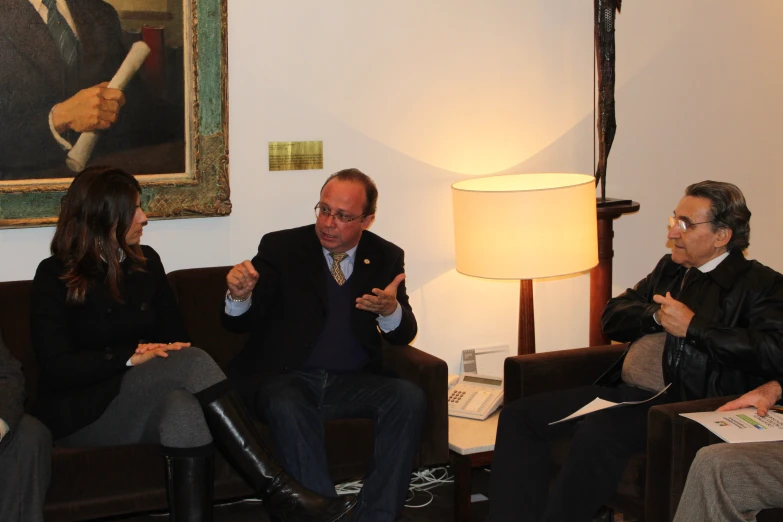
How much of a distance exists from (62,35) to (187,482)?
176cm

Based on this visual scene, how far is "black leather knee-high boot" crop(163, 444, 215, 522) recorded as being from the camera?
3.03 metres

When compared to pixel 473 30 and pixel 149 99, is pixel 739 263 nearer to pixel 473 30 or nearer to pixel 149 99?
pixel 473 30

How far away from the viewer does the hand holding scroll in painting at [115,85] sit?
144 inches

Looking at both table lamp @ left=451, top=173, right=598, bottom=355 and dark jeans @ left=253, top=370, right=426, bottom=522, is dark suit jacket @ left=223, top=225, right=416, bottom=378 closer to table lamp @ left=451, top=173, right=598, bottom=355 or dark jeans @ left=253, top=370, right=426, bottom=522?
dark jeans @ left=253, top=370, right=426, bottom=522

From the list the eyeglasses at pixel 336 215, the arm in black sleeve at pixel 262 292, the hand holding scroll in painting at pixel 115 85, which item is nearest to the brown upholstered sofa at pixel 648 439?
the eyeglasses at pixel 336 215

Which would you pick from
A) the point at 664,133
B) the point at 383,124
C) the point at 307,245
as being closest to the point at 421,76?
the point at 383,124

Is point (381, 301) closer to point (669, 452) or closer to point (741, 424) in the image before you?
point (669, 452)

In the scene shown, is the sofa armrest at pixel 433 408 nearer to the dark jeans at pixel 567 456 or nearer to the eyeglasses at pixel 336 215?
the dark jeans at pixel 567 456

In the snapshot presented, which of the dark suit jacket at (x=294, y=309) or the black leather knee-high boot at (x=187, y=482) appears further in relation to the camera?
the dark suit jacket at (x=294, y=309)

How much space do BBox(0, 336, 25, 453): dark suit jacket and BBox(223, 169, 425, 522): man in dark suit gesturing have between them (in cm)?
76

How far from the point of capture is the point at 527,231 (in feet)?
12.7

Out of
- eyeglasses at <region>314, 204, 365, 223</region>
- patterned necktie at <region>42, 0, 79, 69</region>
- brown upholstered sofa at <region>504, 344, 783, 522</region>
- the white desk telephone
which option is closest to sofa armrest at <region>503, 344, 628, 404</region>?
brown upholstered sofa at <region>504, 344, 783, 522</region>

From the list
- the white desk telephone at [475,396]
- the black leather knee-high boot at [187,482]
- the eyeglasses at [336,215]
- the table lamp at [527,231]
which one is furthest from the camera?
the white desk telephone at [475,396]

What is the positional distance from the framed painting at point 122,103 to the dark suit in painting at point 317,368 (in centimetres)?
51
